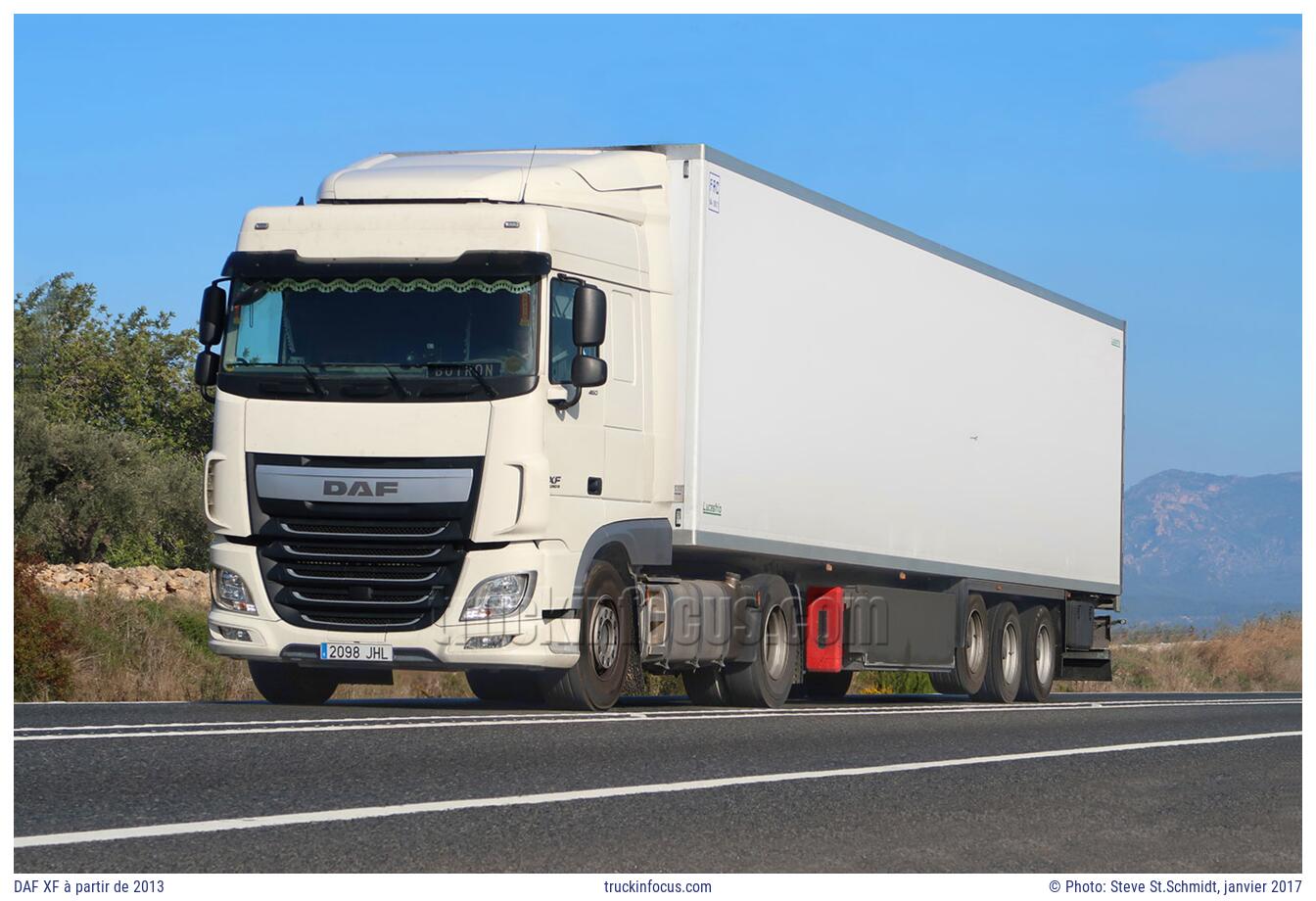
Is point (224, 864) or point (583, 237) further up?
point (583, 237)

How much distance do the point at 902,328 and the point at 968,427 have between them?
200cm

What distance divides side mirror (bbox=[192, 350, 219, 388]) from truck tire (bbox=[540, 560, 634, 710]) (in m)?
3.11

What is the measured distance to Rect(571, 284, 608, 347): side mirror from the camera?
14945 mm

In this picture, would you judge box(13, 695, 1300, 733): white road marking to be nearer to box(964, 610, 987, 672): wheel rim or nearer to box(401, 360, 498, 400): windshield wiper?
box(964, 610, 987, 672): wheel rim

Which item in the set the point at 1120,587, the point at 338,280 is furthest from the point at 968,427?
the point at 338,280

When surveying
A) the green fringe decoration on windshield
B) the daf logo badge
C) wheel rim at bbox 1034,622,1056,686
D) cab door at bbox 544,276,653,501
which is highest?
the green fringe decoration on windshield

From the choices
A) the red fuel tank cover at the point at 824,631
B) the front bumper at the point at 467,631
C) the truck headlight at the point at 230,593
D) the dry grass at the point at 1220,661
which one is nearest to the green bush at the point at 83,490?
the dry grass at the point at 1220,661

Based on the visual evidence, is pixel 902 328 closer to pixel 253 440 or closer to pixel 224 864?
pixel 253 440

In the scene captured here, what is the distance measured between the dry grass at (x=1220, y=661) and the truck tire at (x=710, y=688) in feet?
75.0

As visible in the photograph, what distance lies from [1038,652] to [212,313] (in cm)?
1192

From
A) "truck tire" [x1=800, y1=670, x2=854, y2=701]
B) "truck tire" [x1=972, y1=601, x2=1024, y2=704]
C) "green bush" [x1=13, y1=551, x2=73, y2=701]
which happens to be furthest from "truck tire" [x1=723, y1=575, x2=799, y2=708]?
"green bush" [x1=13, y1=551, x2=73, y2=701]

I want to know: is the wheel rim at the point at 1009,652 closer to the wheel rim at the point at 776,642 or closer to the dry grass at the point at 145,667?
the wheel rim at the point at 776,642

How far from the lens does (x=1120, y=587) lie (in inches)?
1046
